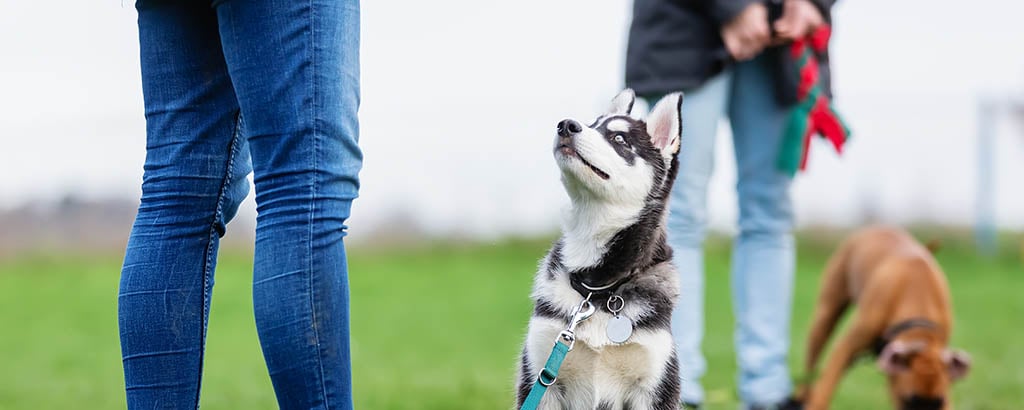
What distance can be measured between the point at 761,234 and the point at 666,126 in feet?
4.73

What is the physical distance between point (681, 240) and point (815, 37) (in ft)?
3.32

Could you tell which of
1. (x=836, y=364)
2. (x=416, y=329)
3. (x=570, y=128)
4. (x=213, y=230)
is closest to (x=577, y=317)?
(x=570, y=128)

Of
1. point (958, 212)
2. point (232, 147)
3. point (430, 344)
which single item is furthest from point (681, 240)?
point (958, 212)

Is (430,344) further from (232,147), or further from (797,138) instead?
(232,147)

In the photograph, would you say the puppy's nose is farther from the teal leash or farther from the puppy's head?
the teal leash

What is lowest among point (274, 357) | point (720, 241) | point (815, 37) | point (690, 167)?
point (720, 241)

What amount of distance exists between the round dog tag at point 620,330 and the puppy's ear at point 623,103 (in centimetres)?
64

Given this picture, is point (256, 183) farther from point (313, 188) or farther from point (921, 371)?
point (921, 371)

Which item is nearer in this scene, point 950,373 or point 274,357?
point 274,357

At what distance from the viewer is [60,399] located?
4883 mm

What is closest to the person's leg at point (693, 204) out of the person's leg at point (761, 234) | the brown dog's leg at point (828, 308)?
the person's leg at point (761, 234)

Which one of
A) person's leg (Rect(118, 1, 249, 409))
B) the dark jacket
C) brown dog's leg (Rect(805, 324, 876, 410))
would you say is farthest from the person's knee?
person's leg (Rect(118, 1, 249, 409))

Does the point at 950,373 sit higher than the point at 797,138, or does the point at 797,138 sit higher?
the point at 797,138

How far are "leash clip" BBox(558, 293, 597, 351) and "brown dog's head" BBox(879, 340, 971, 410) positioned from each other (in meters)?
2.83
